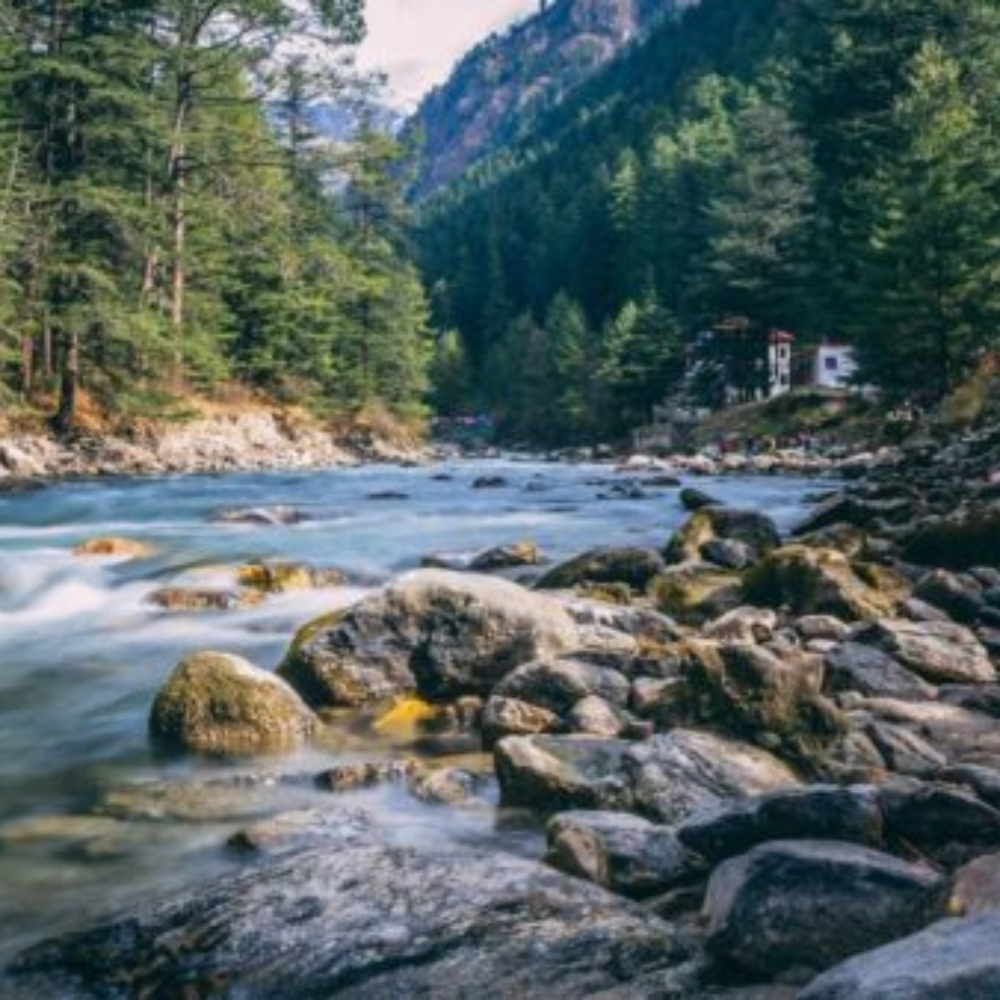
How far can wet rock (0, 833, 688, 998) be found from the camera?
476cm

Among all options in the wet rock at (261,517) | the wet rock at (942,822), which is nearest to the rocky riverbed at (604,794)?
the wet rock at (942,822)

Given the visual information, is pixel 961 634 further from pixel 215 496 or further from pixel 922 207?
pixel 922 207

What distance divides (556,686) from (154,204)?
32.8m

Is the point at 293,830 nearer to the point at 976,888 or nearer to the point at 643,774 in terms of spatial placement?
the point at 643,774

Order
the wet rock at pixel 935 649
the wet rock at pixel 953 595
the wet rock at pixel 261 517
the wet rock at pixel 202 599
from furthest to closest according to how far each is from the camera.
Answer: the wet rock at pixel 261 517 → the wet rock at pixel 202 599 → the wet rock at pixel 953 595 → the wet rock at pixel 935 649

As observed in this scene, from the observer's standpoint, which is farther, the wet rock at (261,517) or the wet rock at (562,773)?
the wet rock at (261,517)

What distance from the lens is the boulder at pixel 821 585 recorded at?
1138 cm

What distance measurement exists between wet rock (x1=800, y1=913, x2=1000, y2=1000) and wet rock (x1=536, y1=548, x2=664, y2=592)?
9890 millimetres

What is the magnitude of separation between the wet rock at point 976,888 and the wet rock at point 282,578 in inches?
416

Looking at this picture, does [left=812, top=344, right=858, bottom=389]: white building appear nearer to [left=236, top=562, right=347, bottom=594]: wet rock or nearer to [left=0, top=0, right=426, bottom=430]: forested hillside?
[left=0, top=0, right=426, bottom=430]: forested hillside

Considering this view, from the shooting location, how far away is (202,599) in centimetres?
1370

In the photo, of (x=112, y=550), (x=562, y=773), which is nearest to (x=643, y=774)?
(x=562, y=773)

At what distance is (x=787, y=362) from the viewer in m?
66.9

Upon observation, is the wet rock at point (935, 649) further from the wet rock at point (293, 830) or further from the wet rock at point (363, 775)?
the wet rock at point (293, 830)
